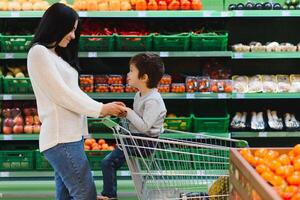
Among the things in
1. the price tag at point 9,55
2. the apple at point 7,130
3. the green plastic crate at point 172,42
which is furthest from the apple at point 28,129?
the green plastic crate at point 172,42

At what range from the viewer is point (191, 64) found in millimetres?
5668

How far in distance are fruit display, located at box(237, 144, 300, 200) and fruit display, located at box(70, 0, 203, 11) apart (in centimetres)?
251

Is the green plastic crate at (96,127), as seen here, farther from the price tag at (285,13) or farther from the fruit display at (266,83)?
the price tag at (285,13)

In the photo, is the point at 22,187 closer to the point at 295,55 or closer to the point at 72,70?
the point at 72,70

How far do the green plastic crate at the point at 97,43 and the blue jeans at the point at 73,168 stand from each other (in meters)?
1.99

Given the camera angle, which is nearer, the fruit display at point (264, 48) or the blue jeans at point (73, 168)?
the blue jeans at point (73, 168)

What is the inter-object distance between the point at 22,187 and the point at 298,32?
10.9ft

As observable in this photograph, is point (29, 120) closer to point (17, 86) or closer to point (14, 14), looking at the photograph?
point (17, 86)

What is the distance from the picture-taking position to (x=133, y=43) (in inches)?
195

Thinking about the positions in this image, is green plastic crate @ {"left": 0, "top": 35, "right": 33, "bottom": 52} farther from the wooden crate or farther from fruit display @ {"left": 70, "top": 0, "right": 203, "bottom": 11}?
the wooden crate

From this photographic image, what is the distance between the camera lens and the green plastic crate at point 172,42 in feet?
16.1

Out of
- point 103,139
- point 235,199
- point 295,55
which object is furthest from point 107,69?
point 235,199

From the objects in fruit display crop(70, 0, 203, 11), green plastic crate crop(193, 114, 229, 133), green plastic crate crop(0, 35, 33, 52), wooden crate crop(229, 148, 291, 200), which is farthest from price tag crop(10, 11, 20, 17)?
wooden crate crop(229, 148, 291, 200)

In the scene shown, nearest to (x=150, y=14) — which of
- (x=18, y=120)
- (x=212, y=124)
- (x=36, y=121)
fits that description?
(x=212, y=124)
